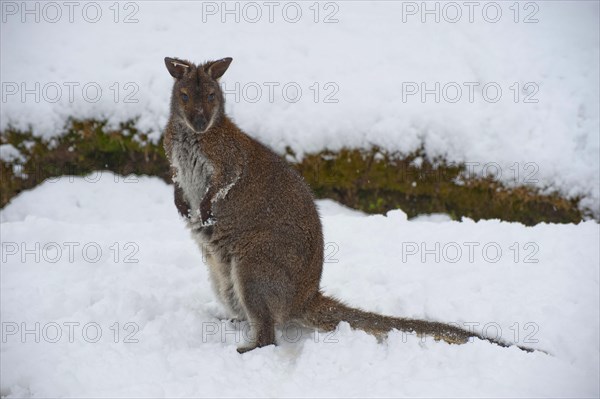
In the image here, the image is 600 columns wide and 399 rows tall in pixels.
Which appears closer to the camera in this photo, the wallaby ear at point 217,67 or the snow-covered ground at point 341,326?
the snow-covered ground at point 341,326

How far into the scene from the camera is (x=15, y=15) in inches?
408

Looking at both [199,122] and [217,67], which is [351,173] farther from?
[199,122]

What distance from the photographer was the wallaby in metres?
4.73

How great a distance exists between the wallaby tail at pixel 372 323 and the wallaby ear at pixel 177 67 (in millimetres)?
2177

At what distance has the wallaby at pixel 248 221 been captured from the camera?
473cm

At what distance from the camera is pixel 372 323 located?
15.4 ft

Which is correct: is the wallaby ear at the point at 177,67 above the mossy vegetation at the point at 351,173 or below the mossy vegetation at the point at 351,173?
above

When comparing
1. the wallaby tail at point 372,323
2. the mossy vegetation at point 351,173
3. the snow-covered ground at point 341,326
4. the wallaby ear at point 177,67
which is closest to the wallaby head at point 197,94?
the wallaby ear at point 177,67

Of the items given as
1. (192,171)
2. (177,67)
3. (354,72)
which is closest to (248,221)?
(192,171)

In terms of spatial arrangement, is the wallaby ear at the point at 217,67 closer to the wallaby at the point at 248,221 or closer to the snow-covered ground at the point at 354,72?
the wallaby at the point at 248,221

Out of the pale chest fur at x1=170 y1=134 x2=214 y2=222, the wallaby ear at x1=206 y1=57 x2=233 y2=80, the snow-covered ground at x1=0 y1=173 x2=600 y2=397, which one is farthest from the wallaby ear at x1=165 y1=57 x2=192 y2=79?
the snow-covered ground at x1=0 y1=173 x2=600 y2=397

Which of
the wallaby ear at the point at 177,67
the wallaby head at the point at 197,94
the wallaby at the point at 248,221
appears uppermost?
the wallaby ear at the point at 177,67

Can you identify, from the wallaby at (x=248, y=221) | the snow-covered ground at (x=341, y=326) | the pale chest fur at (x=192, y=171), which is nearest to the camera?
the snow-covered ground at (x=341, y=326)

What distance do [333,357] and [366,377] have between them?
349mm
